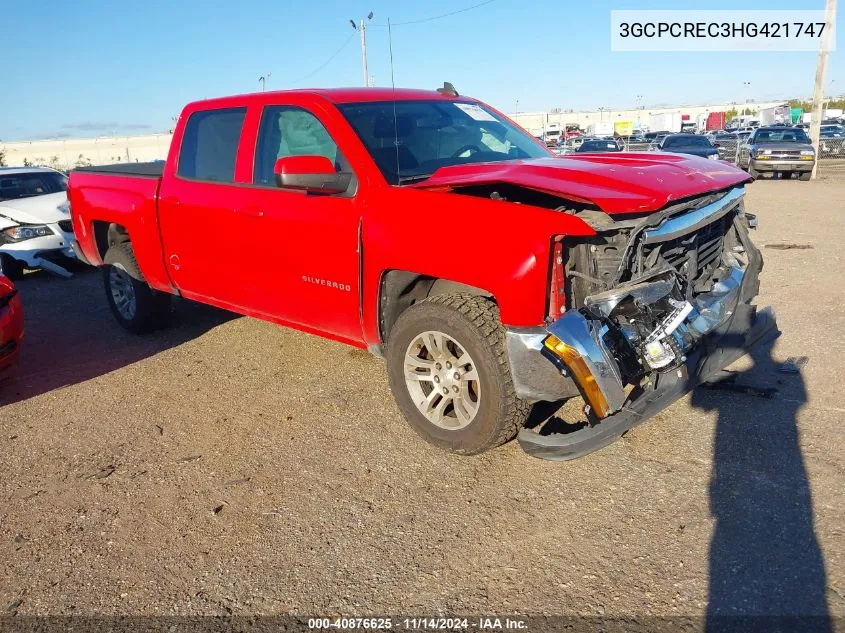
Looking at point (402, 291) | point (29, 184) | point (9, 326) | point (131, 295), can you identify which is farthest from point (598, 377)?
point (29, 184)

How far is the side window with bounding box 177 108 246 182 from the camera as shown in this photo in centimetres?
489

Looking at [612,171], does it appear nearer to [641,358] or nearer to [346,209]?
[641,358]

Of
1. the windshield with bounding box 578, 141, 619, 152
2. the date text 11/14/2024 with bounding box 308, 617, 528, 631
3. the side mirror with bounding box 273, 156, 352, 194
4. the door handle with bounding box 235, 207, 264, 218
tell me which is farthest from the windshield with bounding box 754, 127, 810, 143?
the date text 11/14/2024 with bounding box 308, 617, 528, 631

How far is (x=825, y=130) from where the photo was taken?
4412 centimetres

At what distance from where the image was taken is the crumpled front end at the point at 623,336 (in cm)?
306

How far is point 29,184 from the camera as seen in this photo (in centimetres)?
1015

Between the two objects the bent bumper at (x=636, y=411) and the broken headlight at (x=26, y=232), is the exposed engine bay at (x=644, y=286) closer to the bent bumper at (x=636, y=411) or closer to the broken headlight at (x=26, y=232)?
the bent bumper at (x=636, y=411)

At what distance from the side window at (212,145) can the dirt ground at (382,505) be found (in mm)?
1510

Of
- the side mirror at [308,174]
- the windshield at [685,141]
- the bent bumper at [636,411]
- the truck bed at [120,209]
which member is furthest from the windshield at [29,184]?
the windshield at [685,141]

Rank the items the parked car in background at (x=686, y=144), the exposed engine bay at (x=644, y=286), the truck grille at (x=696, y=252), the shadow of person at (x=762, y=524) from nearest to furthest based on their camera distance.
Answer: the shadow of person at (x=762, y=524) < the exposed engine bay at (x=644, y=286) < the truck grille at (x=696, y=252) < the parked car in background at (x=686, y=144)

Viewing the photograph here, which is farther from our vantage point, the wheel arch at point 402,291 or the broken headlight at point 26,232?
the broken headlight at point 26,232

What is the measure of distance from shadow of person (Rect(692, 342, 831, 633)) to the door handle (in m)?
2.96

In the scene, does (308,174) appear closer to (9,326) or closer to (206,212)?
(206,212)

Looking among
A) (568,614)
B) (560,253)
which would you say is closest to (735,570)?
(568,614)
